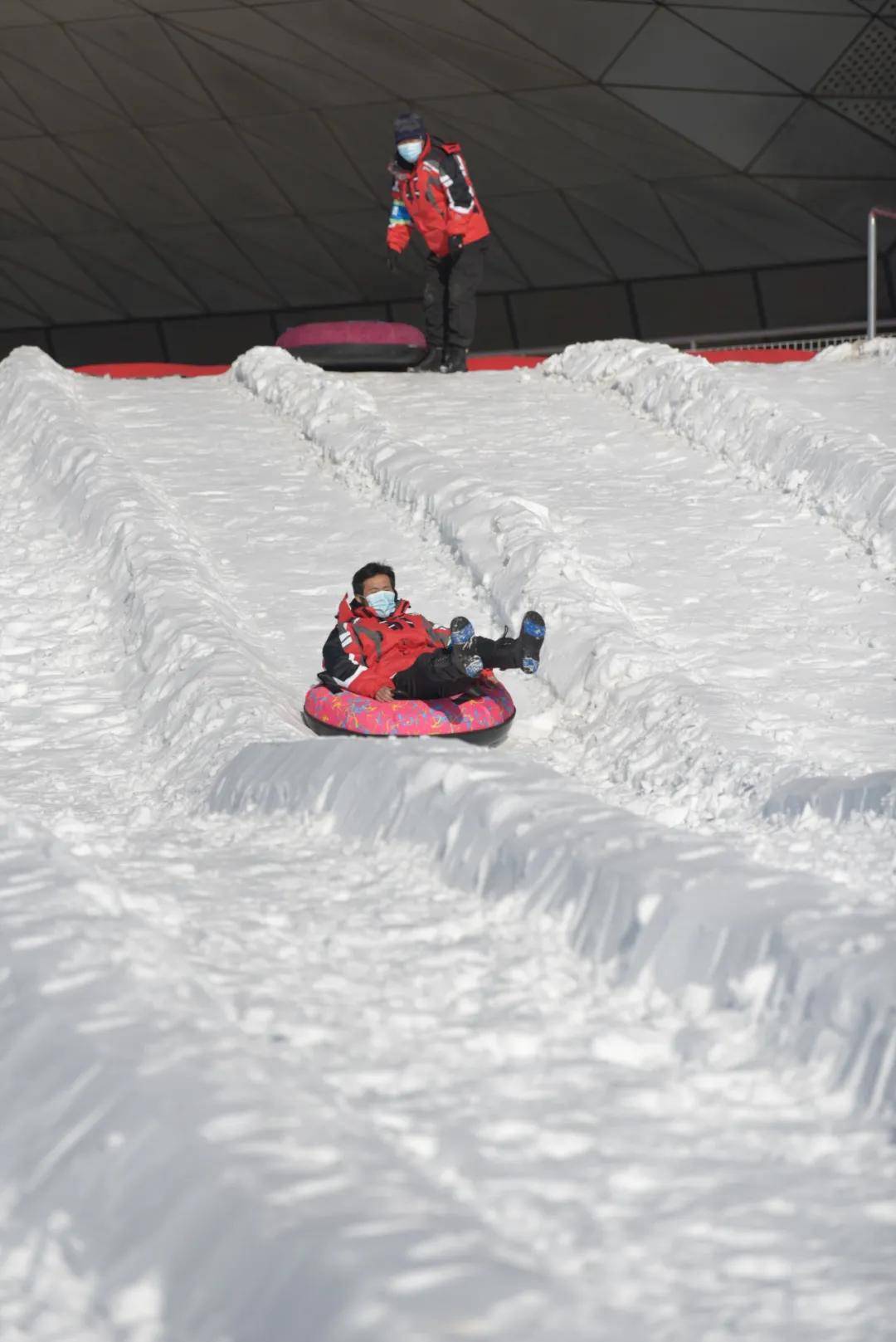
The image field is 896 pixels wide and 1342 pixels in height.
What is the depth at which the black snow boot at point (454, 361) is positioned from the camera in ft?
42.3

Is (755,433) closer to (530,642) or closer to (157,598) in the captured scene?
(157,598)

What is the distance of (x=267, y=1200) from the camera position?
293 centimetres

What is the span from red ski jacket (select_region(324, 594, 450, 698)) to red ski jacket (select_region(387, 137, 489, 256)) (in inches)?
233

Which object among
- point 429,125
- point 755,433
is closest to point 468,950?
point 755,433

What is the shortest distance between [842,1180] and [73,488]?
7.66 meters

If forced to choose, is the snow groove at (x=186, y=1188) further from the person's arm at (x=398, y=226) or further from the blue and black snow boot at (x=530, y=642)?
the person's arm at (x=398, y=226)

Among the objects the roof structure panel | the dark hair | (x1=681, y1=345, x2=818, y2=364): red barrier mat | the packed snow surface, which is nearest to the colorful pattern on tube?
the packed snow surface

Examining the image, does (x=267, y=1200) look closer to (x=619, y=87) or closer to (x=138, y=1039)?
(x=138, y=1039)

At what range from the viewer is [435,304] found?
1277cm

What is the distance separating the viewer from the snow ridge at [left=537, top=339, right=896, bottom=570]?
884 cm

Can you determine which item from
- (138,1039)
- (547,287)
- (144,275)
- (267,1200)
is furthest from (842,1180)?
(144,275)

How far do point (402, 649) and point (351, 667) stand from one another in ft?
0.80

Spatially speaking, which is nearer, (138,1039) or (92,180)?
(138,1039)

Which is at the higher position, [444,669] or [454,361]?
[454,361]
